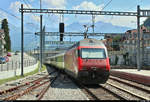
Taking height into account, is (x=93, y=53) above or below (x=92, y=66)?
above

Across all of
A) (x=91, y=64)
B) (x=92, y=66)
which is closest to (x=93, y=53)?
(x=91, y=64)

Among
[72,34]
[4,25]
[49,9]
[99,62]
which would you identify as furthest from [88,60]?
[4,25]

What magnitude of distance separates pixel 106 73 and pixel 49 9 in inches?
567

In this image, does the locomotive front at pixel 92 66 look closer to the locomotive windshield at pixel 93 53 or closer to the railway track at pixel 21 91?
the locomotive windshield at pixel 93 53

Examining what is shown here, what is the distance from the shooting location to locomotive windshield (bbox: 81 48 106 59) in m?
14.8

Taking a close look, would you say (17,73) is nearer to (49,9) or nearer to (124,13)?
(49,9)

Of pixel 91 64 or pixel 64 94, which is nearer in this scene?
pixel 64 94

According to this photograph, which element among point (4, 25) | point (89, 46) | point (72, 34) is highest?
point (4, 25)

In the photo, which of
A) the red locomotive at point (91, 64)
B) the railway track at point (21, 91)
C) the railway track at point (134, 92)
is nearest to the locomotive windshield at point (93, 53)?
the red locomotive at point (91, 64)

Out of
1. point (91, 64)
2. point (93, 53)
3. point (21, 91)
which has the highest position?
point (93, 53)

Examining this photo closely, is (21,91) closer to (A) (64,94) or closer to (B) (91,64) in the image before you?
(A) (64,94)

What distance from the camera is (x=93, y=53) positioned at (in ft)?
49.1

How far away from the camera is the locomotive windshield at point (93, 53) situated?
14.8 meters

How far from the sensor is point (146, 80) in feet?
55.2
